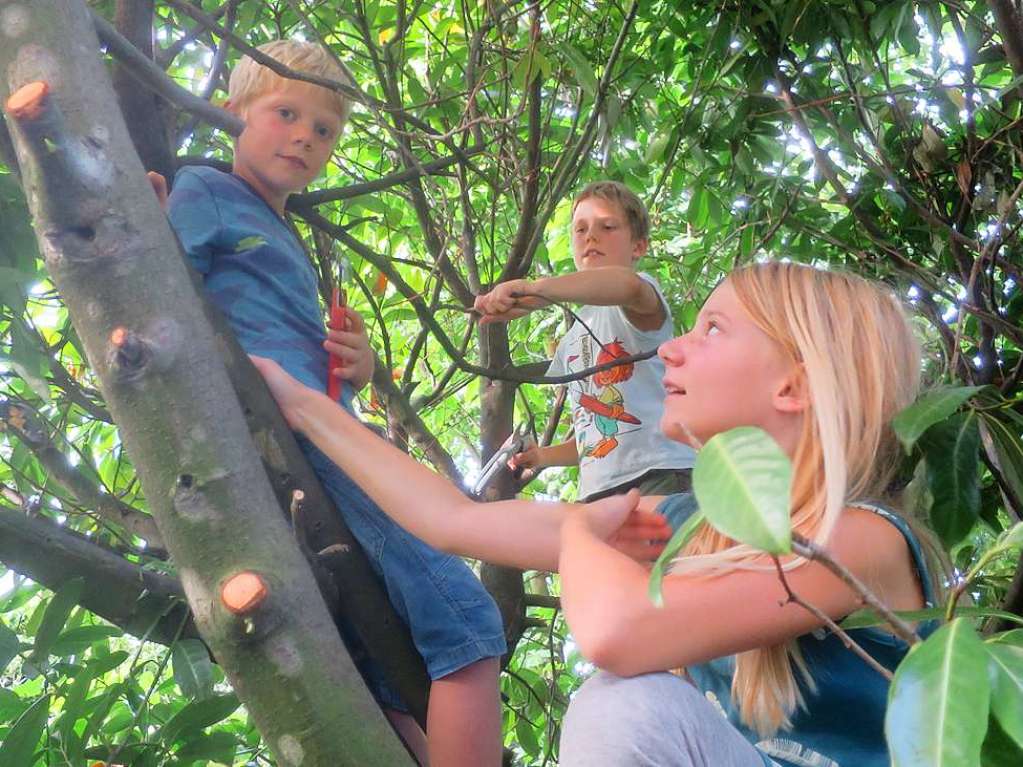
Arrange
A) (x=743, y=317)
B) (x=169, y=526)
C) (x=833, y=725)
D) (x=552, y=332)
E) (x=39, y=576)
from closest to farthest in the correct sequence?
(x=169, y=526) < (x=833, y=725) < (x=743, y=317) < (x=39, y=576) < (x=552, y=332)

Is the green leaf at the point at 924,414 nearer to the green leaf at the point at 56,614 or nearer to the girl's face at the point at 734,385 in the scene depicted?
the girl's face at the point at 734,385

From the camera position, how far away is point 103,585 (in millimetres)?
1622

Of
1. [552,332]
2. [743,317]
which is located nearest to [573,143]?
[552,332]

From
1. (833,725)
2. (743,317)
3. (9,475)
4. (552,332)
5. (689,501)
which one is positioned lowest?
(833,725)

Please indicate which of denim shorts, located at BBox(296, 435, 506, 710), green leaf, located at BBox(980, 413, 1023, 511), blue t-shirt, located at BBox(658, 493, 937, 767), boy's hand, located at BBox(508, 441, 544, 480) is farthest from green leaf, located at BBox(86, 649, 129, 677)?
green leaf, located at BBox(980, 413, 1023, 511)

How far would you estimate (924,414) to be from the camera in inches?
46.9

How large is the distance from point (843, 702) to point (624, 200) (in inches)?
66.3

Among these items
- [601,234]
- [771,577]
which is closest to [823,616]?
[771,577]

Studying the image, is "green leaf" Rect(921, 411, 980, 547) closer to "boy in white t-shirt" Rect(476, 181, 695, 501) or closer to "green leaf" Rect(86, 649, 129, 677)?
"boy in white t-shirt" Rect(476, 181, 695, 501)

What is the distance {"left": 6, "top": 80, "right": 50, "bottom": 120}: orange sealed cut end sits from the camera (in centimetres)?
110

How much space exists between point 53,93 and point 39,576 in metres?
0.69

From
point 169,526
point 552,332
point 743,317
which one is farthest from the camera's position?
point 552,332

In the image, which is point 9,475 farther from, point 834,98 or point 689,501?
point 834,98

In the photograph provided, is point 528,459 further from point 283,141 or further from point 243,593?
point 243,593
